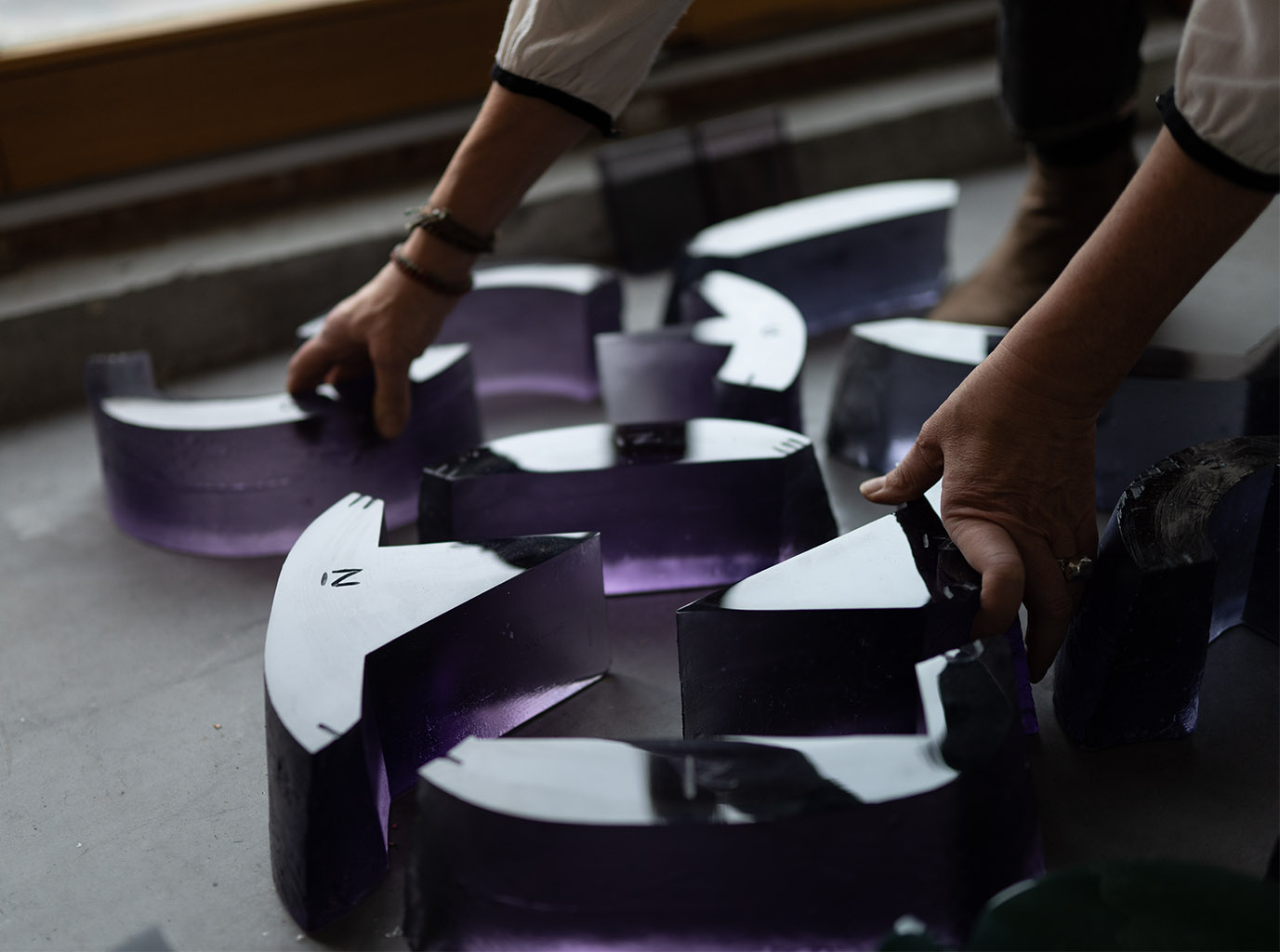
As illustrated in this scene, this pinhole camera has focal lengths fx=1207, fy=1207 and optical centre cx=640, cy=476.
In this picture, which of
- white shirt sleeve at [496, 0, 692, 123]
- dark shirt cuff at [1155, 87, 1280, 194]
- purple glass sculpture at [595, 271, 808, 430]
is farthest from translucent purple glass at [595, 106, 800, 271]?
dark shirt cuff at [1155, 87, 1280, 194]

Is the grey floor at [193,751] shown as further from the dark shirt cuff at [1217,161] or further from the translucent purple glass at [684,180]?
the translucent purple glass at [684,180]

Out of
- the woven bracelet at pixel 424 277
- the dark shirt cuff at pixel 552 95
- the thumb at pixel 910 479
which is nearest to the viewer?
the thumb at pixel 910 479

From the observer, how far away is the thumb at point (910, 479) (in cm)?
93

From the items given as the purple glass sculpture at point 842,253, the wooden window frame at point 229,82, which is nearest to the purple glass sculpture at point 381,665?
the purple glass sculpture at point 842,253

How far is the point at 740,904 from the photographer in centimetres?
70

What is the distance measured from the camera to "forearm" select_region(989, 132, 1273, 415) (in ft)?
2.53

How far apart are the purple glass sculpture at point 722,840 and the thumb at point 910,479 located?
229 millimetres

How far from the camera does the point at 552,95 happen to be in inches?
42.3

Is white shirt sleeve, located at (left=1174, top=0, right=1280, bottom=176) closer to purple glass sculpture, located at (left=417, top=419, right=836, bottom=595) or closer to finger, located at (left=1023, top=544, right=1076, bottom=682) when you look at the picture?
finger, located at (left=1023, top=544, right=1076, bottom=682)

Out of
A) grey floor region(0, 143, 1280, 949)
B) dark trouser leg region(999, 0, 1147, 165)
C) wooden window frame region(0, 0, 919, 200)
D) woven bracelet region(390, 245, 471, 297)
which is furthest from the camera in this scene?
wooden window frame region(0, 0, 919, 200)

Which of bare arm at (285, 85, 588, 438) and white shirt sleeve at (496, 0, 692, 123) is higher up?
white shirt sleeve at (496, 0, 692, 123)

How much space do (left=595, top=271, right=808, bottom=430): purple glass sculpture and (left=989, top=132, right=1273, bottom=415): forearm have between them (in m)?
0.42

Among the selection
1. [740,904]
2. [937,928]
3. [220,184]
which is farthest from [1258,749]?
[220,184]

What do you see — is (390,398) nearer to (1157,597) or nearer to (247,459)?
(247,459)
